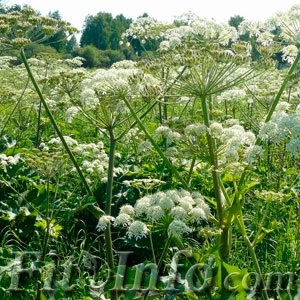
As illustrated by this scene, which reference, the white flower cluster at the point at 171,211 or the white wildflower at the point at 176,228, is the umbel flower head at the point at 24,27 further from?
the white wildflower at the point at 176,228

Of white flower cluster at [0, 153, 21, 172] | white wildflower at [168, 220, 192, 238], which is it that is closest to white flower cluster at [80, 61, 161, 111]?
white wildflower at [168, 220, 192, 238]

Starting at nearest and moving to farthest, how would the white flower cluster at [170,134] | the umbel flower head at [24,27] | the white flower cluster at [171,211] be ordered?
the white flower cluster at [171,211], the white flower cluster at [170,134], the umbel flower head at [24,27]

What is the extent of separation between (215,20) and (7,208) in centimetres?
283

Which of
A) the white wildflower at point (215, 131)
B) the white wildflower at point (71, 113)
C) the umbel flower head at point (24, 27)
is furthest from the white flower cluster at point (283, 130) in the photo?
the umbel flower head at point (24, 27)

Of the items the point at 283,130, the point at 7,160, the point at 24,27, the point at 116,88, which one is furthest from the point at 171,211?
the point at 7,160

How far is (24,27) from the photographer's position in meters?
5.61

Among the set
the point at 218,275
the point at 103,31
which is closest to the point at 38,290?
the point at 218,275

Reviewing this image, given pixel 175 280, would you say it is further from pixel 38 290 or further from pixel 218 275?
pixel 38 290

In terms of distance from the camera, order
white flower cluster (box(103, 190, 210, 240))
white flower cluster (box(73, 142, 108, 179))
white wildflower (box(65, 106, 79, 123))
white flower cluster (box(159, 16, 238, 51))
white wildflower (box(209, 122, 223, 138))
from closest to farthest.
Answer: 1. white flower cluster (box(103, 190, 210, 240))
2. white wildflower (box(209, 122, 223, 138))
3. white flower cluster (box(159, 16, 238, 51))
4. white wildflower (box(65, 106, 79, 123))
5. white flower cluster (box(73, 142, 108, 179))

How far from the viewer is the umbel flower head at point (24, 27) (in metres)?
5.23

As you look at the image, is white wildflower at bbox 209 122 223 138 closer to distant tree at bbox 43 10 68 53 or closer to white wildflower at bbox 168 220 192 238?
white wildflower at bbox 168 220 192 238

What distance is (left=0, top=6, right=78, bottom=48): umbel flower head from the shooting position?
5234 mm

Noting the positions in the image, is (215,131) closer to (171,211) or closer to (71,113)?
(171,211)

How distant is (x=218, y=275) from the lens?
371 centimetres
